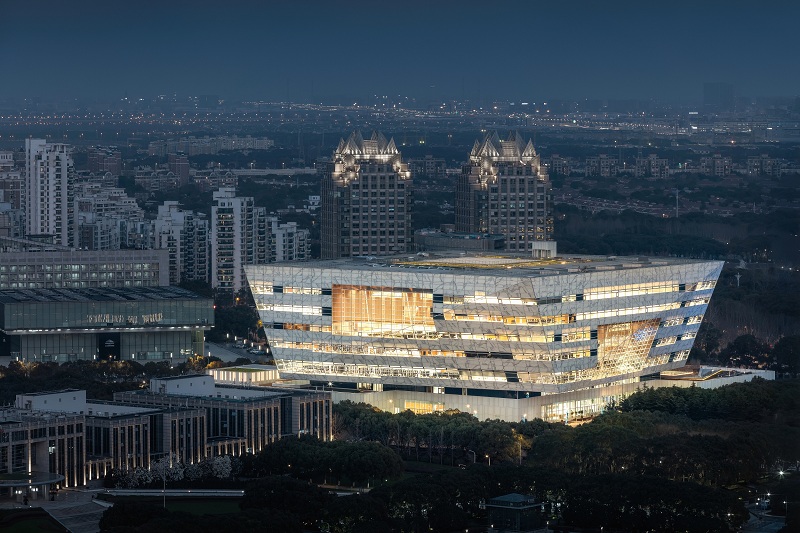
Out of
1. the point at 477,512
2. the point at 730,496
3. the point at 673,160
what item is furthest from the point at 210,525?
the point at 673,160

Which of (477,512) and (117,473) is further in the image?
(117,473)

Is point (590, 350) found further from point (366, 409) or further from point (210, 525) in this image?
point (210, 525)

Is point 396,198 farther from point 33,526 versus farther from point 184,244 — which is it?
point 33,526

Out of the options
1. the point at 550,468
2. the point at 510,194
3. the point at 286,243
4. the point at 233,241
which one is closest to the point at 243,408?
the point at 550,468

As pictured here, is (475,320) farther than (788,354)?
No

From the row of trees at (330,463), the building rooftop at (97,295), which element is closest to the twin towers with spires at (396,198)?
the building rooftop at (97,295)

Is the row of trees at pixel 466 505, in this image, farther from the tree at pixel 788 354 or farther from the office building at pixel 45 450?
the tree at pixel 788 354
